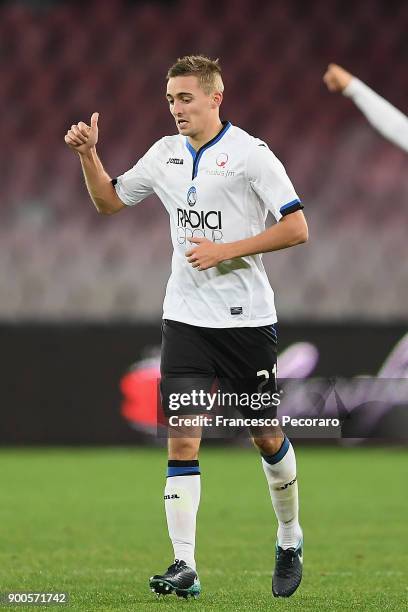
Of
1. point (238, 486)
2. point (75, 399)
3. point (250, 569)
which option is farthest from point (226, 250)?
point (75, 399)

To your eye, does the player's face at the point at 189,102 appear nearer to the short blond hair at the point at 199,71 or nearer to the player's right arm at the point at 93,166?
the short blond hair at the point at 199,71

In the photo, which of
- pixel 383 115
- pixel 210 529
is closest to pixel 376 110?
pixel 383 115

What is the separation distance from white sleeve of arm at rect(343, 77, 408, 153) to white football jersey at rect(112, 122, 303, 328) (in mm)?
677

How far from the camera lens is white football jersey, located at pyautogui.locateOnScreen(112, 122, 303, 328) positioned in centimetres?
467

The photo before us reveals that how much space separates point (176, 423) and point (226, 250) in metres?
0.62

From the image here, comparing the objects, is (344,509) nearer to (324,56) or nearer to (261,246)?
(261,246)

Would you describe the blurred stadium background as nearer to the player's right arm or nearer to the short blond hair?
the player's right arm

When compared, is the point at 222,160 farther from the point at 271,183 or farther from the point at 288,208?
the point at 288,208

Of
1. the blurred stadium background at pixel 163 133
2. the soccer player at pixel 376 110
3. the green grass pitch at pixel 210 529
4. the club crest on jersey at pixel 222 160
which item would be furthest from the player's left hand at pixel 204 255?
the blurred stadium background at pixel 163 133

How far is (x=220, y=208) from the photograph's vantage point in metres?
4.69

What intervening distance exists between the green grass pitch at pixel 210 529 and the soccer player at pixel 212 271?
0.26m

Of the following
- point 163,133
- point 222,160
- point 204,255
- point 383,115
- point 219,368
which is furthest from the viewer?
point 163,133

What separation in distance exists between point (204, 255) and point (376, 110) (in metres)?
0.85

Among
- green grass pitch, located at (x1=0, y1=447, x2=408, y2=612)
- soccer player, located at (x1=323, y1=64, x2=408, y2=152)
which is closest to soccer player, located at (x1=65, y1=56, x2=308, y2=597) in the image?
green grass pitch, located at (x1=0, y1=447, x2=408, y2=612)
